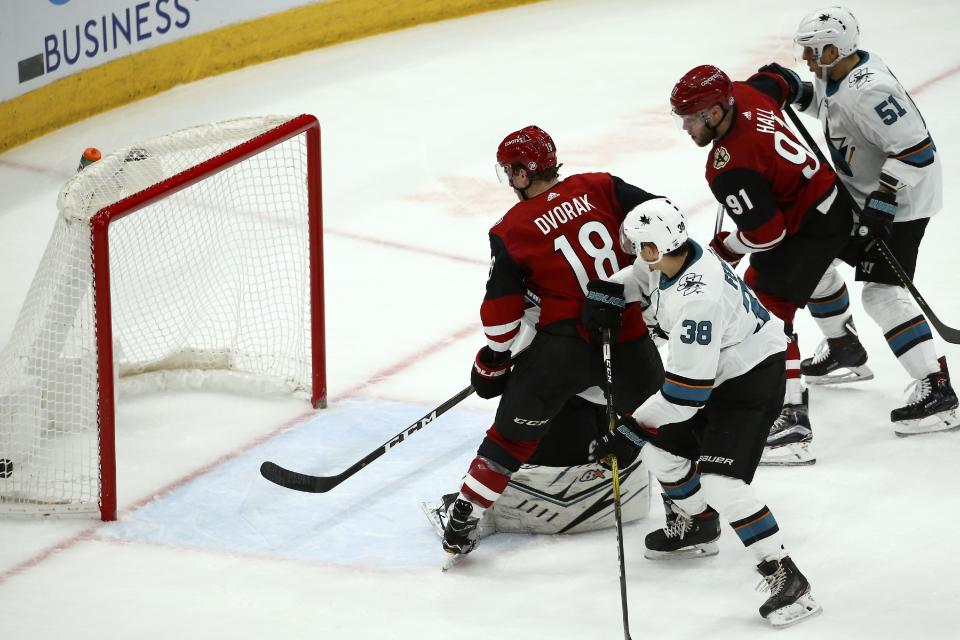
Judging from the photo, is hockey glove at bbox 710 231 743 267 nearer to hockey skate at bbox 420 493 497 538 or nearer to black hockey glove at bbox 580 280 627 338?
black hockey glove at bbox 580 280 627 338

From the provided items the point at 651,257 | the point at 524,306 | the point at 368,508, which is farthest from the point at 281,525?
the point at 651,257

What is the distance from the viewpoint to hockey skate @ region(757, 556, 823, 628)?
3.42m

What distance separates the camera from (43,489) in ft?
13.6

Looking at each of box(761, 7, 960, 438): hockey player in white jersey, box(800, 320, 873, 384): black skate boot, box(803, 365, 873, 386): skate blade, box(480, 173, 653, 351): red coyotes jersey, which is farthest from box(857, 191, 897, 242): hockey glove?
box(480, 173, 653, 351): red coyotes jersey

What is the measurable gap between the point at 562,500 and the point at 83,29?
431 cm

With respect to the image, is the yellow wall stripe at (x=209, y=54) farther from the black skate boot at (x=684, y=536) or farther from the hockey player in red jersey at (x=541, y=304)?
the black skate boot at (x=684, y=536)

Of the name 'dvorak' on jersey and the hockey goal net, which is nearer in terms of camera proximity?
the name 'dvorak' on jersey

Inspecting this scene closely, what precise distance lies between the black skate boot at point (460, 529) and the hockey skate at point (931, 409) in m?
1.44

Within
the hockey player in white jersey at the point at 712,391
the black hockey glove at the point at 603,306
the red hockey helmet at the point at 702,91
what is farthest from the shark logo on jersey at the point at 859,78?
the black hockey glove at the point at 603,306

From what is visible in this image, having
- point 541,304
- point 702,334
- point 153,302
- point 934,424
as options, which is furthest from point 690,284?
point 153,302

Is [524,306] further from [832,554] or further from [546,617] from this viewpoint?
[832,554]

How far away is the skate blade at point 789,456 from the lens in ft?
14.0

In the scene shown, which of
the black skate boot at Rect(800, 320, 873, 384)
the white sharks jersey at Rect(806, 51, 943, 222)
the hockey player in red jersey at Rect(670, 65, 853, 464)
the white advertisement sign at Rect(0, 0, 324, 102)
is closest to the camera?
the hockey player in red jersey at Rect(670, 65, 853, 464)

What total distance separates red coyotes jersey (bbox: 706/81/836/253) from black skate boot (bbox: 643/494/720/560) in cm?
83
